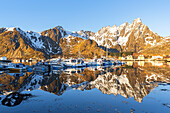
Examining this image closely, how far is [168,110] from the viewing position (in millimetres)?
20031

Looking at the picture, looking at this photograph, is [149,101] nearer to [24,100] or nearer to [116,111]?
[116,111]

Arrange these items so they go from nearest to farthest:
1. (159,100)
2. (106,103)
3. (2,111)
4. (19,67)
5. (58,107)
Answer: (2,111) < (58,107) < (106,103) < (159,100) < (19,67)

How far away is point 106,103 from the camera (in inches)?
915

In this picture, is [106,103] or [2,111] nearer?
[2,111]

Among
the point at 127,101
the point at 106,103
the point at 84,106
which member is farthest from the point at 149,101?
the point at 84,106

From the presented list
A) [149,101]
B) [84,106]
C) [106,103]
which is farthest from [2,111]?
[149,101]

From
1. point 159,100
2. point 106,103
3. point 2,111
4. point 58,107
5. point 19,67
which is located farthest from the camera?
Result: point 19,67

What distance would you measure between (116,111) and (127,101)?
210 inches

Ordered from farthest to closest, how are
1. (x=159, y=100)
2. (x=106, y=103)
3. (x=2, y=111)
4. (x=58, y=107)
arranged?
1. (x=159, y=100)
2. (x=106, y=103)
3. (x=58, y=107)
4. (x=2, y=111)

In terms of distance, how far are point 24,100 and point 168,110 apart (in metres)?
23.0

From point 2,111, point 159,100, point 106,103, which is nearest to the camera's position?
point 2,111

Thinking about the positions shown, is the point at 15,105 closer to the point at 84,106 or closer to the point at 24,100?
the point at 24,100

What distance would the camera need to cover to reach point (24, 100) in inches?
964

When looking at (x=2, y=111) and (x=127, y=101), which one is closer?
(x=2, y=111)
